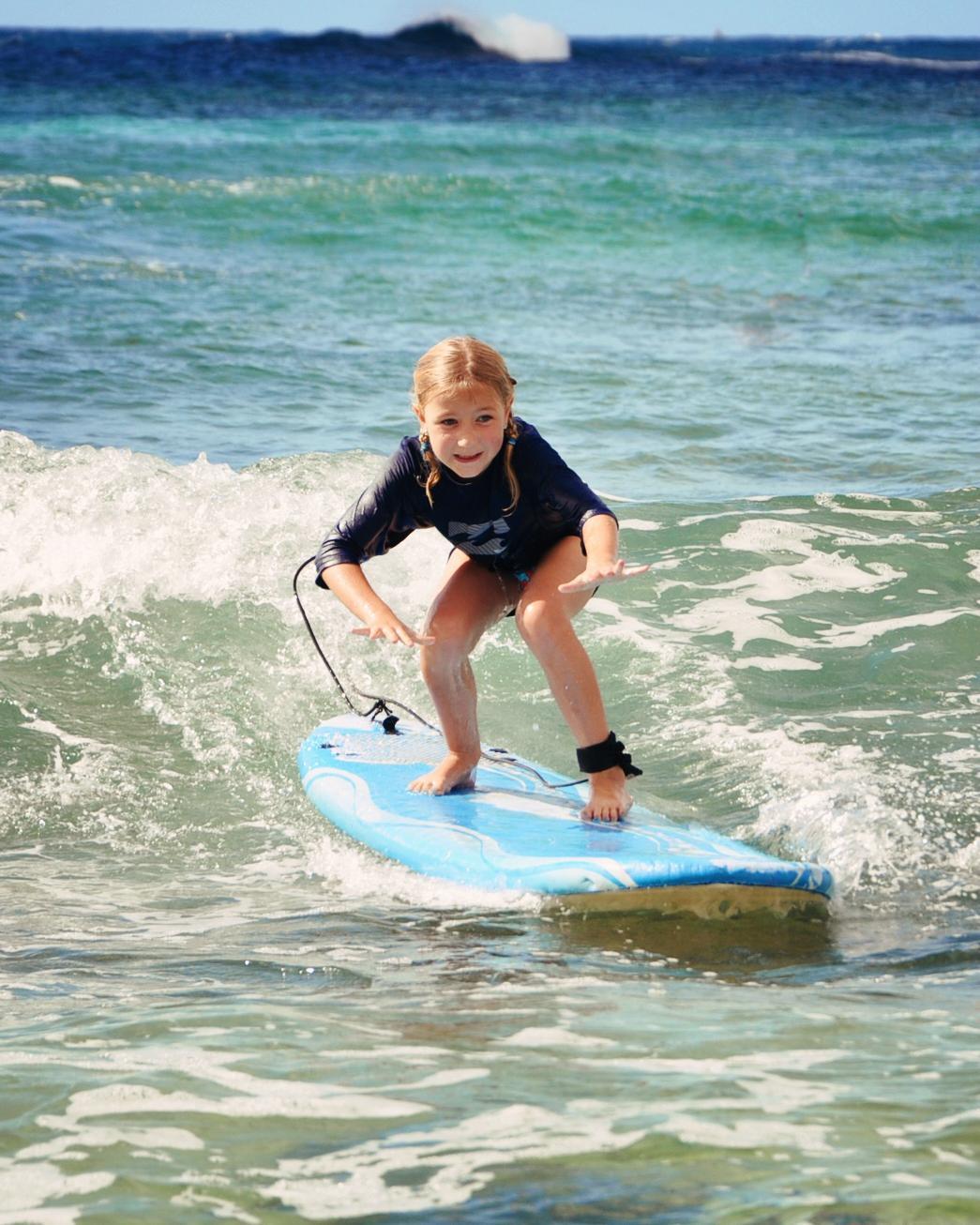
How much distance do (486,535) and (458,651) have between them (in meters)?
0.35

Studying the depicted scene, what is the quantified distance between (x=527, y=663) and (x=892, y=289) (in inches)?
372

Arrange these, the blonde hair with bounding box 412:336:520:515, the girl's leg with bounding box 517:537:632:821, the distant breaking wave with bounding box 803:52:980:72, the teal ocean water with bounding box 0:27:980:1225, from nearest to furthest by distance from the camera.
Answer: the teal ocean water with bounding box 0:27:980:1225
the blonde hair with bounding box 412:336:520:515
the girl's leg with bounding box 517:537:632:821
the distant breaking wave with bounding box 803:52:980:72

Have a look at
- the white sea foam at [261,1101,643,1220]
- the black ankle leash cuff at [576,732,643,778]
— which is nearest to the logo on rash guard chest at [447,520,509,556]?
the black ankle leash cuff at [576,732,643,778]

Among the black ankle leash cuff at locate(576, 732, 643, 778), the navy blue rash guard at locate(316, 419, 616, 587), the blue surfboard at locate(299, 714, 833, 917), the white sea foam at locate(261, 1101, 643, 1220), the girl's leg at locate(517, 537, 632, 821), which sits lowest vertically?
the blue surfboard at locate(299, 714, 833, 917)

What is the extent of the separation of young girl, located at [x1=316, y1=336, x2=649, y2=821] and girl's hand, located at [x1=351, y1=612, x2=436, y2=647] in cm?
6

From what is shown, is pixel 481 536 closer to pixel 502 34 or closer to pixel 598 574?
pixel 598 574

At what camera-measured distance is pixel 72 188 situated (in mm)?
17688

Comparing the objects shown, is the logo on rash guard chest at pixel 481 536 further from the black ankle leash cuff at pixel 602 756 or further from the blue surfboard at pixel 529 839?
the blue surfboard at pixel 529 839

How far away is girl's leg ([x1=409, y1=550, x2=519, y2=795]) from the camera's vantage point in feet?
14.6

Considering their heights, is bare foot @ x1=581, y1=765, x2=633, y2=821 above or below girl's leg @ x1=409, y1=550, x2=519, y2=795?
below

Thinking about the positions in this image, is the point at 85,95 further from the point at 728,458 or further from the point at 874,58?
the point at 874,58

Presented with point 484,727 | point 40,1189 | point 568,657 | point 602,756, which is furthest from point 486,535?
point 40,1189

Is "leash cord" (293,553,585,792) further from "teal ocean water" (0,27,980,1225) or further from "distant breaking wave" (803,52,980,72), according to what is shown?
"distant breaking wave" (803,52,980,72)

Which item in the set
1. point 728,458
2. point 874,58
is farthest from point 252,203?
point 874,58
